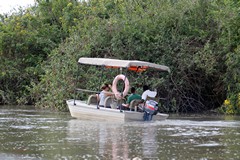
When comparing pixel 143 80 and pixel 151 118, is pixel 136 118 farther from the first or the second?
pixel 143 80

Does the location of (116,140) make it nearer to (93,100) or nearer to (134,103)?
(134,103)

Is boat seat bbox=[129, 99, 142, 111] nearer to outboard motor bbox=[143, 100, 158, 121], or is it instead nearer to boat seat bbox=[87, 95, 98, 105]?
outboard motor bbox=[143, 100, 158, 121]

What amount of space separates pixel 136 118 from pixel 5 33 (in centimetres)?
1534

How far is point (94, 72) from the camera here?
2892 centimetres

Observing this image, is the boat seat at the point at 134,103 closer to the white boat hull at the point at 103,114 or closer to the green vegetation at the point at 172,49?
the white boat hull at the point at 103,114

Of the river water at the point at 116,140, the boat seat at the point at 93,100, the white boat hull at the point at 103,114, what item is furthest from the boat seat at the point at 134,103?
the boat seat at the point at 93,100

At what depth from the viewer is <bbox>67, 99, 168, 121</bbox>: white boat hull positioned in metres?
22.1

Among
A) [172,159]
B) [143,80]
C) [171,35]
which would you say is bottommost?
[172,159]

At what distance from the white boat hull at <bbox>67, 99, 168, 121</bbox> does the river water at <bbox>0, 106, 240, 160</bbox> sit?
437 millimetres

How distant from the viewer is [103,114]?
22.6 meters

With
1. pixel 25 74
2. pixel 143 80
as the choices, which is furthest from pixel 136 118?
pixel 25 74

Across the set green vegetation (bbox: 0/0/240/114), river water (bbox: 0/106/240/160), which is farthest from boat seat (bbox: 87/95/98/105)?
green vegetation (bbox: 0/0/240/114)

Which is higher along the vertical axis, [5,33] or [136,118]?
[5,33]

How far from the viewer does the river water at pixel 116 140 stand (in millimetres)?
13531
